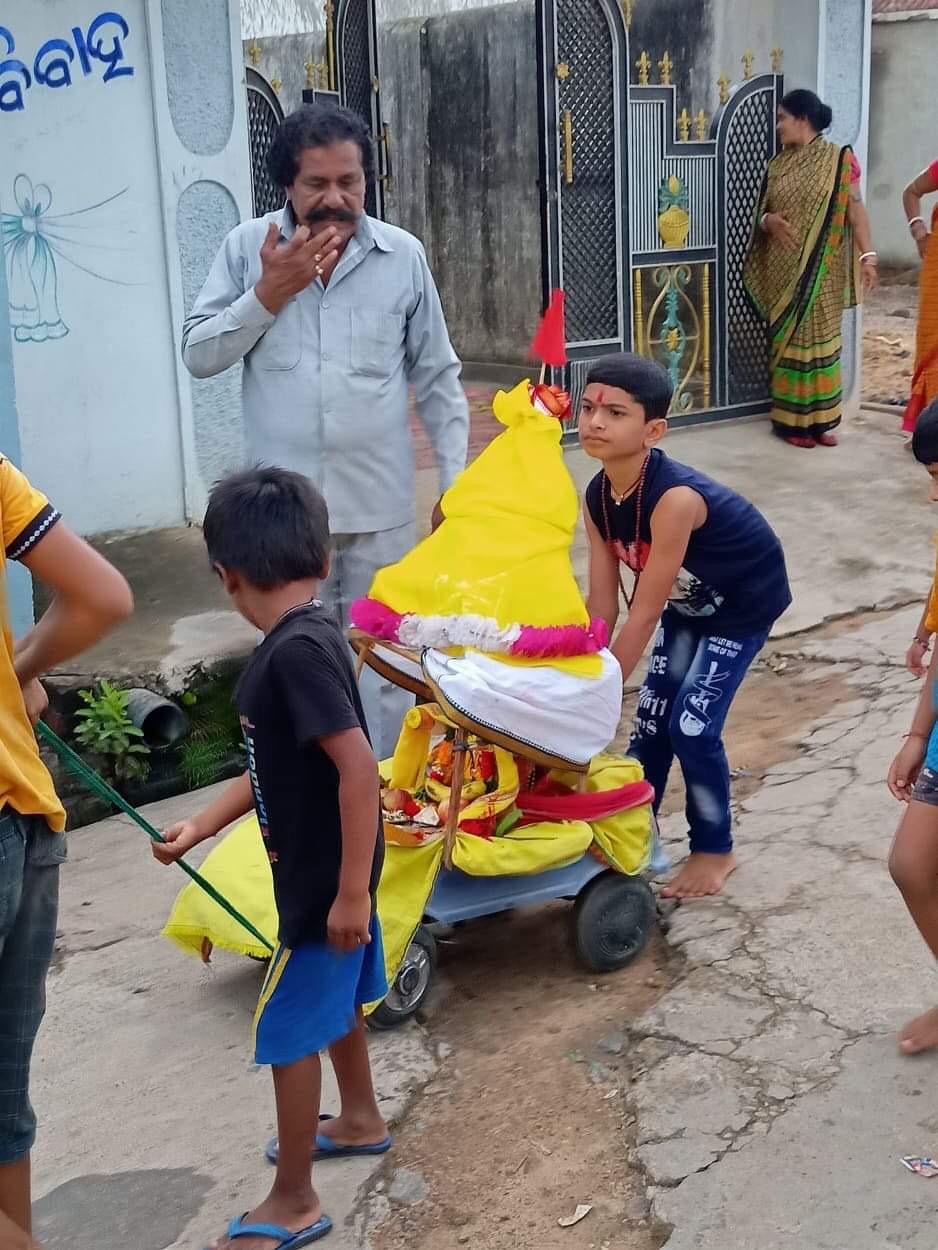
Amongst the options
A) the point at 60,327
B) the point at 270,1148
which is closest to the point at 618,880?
the point at 270,1148

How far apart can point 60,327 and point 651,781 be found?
3.31 metres

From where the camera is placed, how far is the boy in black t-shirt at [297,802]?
237cm

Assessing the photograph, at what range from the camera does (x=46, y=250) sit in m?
5.84

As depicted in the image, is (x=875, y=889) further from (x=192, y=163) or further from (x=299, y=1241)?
(x=192, y=163)

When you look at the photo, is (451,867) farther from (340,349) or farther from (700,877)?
(340,349)

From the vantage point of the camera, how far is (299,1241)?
2.52 m

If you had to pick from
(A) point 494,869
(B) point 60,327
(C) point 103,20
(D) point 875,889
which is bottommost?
(D) point 875,889

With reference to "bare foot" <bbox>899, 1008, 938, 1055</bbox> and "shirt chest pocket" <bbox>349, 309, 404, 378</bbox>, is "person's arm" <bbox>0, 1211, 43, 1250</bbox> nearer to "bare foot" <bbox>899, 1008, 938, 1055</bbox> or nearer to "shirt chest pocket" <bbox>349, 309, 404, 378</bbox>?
"bare foot" <bbox>899, 1008, 938, 1055</bbox>

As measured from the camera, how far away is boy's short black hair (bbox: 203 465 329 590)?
94.7 inches

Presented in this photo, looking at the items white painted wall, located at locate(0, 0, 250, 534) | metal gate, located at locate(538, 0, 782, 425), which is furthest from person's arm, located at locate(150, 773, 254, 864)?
metal gate, located at locate(538, 0, 782, 425)

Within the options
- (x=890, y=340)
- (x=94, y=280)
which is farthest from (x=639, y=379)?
(x=890, y=340)

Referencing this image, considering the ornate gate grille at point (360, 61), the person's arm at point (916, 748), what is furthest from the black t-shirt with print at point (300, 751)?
the ornate gate grille at point (360, 61)

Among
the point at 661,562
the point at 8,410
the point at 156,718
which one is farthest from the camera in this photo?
the point at 156,718

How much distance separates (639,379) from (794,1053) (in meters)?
1.55
